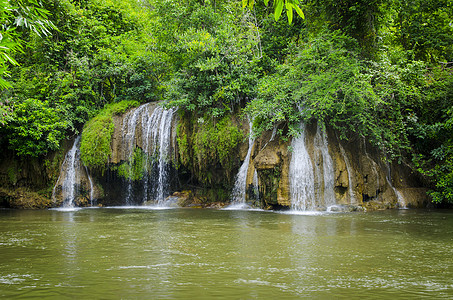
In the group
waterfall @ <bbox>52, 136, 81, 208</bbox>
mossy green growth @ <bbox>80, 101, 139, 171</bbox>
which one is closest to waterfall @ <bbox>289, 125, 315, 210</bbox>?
mossy green growth @ <bbox>80, 101, 139, 171</bbox>

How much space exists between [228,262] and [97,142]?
1445 cm

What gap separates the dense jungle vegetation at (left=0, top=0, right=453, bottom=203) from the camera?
1424 centimetres

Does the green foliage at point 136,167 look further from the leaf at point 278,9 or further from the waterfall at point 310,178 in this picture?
the leaf at point 278,9

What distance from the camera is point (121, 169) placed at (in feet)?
60.1

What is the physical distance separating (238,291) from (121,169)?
15.2m

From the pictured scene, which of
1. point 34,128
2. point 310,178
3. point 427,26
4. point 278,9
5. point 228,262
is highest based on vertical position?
point 427,26

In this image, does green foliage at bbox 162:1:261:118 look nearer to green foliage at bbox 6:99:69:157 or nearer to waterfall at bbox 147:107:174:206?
waterfall at bbox 147:107:174:206

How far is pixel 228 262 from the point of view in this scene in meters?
5.45

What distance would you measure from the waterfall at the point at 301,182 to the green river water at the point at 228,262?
4388 mm

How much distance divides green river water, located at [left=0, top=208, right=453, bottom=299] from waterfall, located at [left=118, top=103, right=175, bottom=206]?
8714mm

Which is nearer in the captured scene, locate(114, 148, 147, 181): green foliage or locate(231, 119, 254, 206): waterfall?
locate(231, 119, 254, 206): waterfall

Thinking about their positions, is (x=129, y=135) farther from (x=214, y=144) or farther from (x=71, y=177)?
(x=214, y=144)

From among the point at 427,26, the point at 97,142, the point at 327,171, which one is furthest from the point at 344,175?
the point at 97,142

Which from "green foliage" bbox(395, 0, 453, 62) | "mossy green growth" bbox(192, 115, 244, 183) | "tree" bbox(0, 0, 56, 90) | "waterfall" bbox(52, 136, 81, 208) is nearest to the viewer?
"tree" bbox(0, 0, 56, 90)
